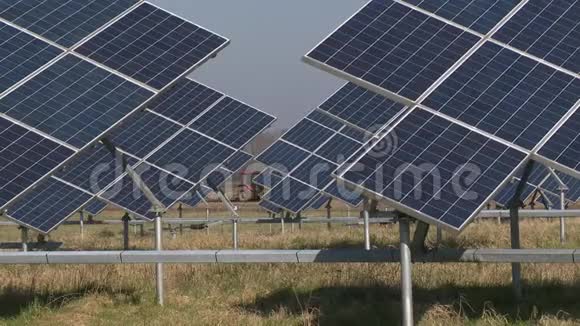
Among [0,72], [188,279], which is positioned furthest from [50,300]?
[0,72]

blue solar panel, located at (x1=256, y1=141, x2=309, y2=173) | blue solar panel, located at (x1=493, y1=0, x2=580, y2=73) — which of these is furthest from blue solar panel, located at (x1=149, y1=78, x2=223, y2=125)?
blue solar panel, located at (x1=493, y1=0, x2=580, y2=73)

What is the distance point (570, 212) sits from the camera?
13.2m

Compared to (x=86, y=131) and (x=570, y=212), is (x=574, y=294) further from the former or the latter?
(x=86, y=131)

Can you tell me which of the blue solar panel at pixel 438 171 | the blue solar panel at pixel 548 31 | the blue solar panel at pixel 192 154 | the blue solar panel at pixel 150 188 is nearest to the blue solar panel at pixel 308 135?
the blue solar panel at pixel 192 154

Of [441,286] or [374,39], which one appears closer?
[374,39]

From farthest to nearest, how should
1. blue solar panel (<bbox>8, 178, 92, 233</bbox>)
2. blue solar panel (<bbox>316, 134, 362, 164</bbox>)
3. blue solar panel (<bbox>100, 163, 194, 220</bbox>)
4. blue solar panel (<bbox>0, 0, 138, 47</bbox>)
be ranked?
blue solar panel (<bbox>316, 134, 362, 164</bbox>) → blue solar panel (<bbox>100, 163, 194, 220</bbox>) → blue solar panel (<bbox>8, 178, 92, 233</bbox>) → blue solar panel (<bbox>0, 0, 138, 47</bbox>)

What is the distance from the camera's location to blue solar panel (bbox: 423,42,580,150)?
31.5 feet

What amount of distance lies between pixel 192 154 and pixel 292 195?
25.0 feet

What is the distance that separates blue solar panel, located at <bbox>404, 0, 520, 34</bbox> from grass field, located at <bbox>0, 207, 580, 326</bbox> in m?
3.38

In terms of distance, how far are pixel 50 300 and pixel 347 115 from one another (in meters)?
9.15

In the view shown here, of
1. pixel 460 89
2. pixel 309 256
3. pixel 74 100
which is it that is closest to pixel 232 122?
pixel 74 100

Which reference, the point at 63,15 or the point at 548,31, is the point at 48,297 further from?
the point at 548,31

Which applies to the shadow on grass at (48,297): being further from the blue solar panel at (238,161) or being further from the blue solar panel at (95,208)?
the blue solar panel at (95,208)

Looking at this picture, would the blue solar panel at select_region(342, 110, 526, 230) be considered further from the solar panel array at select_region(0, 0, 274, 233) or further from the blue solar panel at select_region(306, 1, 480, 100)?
the solar panel array at select_region(0, 0, 274, 233)
